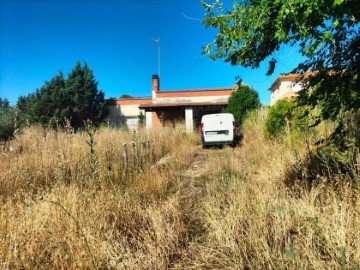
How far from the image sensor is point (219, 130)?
1327 cm

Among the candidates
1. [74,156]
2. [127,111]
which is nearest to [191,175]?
[74,156]

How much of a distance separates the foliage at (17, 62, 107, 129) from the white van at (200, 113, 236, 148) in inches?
883

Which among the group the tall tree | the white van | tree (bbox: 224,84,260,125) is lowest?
the white van

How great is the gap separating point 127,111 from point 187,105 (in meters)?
10.4

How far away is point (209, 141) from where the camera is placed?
526 inches

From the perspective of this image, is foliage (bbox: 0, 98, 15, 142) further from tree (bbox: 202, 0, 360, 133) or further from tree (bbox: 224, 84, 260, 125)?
tree (bbox: 224, 84, 260, 125)

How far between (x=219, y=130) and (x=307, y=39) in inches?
411

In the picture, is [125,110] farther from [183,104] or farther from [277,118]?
[277,118]

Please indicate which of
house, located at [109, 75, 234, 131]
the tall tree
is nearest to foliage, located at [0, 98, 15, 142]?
house, located at [109, 75, 234, 131]

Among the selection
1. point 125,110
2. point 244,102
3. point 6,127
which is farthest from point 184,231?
point 125,110

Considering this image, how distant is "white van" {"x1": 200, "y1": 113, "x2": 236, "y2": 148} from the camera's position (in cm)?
1319

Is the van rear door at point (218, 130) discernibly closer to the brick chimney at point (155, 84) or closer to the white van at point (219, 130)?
the white van at point (219, 130)

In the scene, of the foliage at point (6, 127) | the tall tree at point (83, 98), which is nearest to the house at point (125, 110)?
the tall tree at point (83, 98)

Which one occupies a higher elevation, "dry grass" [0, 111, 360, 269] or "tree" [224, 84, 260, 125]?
"tree" [224, 84, 260, 125]
